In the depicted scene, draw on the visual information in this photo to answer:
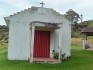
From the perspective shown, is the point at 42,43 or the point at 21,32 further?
the point at 42,43

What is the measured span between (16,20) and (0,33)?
157ft

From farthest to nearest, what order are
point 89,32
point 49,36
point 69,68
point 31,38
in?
1. point 89,32
2. point 49,36
3. point 31,38
4. point 69,68

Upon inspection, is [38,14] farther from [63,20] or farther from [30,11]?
[63,20]

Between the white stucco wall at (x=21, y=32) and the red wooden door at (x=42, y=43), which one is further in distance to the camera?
the red wooden door at (x=42, y=43)

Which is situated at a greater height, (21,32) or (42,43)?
(21,32)

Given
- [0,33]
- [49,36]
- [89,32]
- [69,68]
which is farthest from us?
[0,33]

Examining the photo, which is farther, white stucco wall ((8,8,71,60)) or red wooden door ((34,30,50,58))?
red wooden door ((34,30,50,58))

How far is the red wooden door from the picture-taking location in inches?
900

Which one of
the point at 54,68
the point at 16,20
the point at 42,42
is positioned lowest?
the point at 54,68

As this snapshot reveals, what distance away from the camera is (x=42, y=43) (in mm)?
22984

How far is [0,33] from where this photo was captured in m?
68.6

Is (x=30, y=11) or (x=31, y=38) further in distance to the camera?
(x=30, y=11)

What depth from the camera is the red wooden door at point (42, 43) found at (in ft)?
75.0

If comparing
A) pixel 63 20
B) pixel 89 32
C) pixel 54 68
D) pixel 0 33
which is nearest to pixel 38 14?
pixel 63 20
